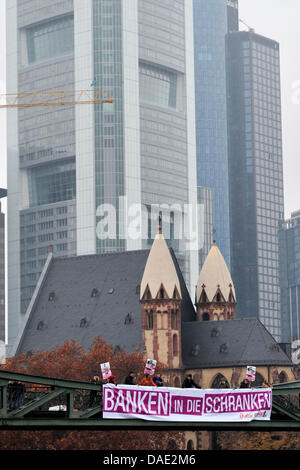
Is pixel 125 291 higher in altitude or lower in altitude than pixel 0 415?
higher

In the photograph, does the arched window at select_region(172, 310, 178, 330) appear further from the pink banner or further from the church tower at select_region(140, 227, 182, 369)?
the pink banner

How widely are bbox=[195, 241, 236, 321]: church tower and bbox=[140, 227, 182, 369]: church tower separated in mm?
7708

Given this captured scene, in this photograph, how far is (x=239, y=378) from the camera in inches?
5979

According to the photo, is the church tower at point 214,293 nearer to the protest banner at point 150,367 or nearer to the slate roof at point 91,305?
the slate roof at point 91,305

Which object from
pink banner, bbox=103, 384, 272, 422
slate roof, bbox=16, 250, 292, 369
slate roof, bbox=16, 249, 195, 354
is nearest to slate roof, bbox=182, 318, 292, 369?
slate roof, bbox=16, 250, 292, 369

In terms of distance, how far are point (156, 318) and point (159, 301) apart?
6.51ft

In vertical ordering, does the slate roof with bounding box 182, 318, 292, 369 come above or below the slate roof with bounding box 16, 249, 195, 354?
below

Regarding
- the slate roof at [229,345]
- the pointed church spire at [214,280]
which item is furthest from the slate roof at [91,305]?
the slate roof at [229,345]

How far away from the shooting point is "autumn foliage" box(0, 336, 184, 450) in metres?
110

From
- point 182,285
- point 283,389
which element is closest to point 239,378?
point 182,285

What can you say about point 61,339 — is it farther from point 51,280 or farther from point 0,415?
point 0,415

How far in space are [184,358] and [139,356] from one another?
11.8m

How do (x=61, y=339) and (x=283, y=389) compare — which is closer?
(x=283, y=389)

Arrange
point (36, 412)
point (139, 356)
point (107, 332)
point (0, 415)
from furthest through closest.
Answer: point (107, 332) → point (139, 356) → point (36, 412) → point (0, 415)
